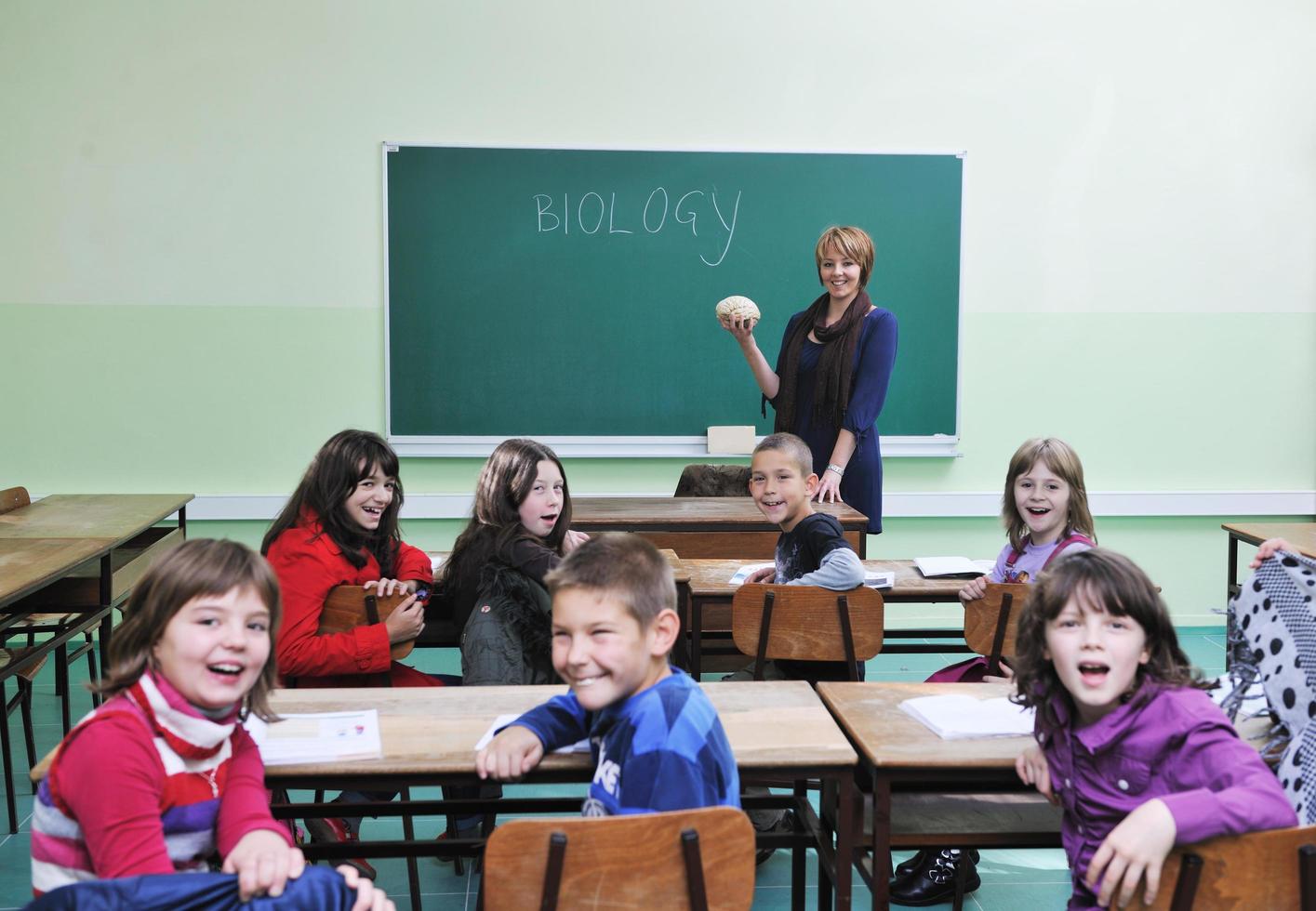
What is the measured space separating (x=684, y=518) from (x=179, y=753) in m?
2.33

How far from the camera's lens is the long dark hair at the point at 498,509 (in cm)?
255

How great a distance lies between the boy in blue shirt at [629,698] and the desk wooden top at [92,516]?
7.06 feet

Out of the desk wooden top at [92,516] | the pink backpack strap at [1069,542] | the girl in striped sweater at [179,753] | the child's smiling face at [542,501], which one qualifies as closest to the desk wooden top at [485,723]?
the girl in striped sweater at [179,753]

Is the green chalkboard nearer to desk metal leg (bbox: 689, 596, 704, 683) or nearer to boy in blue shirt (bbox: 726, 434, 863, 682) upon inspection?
boy in blue shirt (bbox: 726, 434, 863, 682)

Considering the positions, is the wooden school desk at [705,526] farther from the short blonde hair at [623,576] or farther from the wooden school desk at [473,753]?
the short blonde hair at [623,576]

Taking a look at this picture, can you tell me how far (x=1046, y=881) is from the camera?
276 centimetres

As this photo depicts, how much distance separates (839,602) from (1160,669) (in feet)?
3.39

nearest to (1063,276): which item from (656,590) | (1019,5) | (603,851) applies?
(1019,5)

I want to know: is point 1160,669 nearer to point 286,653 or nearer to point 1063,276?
point 286,653

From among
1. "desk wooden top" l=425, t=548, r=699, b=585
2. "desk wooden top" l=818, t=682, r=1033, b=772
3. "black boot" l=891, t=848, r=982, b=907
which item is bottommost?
"black boot" l=891, t=848, r=982, b=907

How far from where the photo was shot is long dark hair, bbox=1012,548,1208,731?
1575 mm

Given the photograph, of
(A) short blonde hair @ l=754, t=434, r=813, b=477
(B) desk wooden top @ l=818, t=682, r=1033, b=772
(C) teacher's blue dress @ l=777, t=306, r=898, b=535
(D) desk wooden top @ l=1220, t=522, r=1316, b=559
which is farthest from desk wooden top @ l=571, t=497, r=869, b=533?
(B) desk wooden top @ l=818, t=682, r=1033, b=772

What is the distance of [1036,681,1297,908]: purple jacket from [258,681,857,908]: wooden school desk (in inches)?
12.5

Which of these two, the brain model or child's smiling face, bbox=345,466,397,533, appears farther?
the brain model
